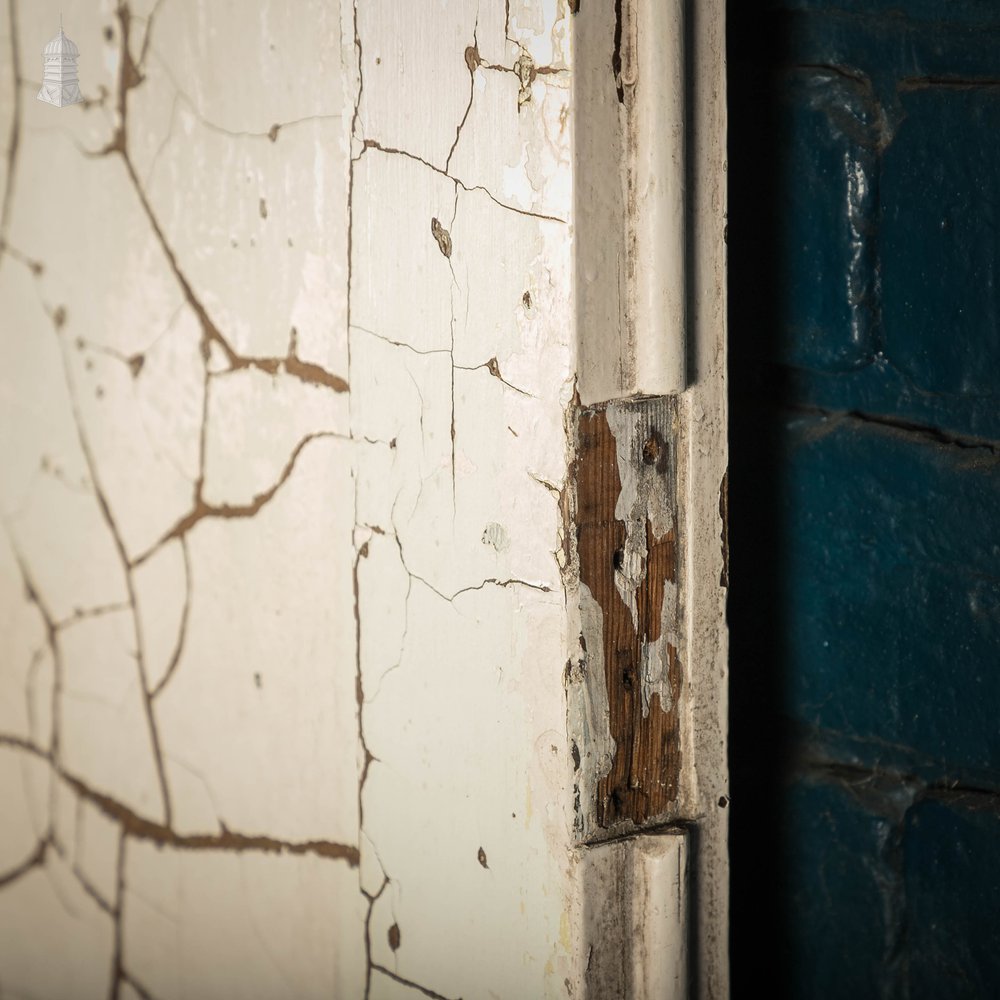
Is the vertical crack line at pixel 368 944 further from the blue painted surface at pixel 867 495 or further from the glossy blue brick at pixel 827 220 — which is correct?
the glossy blue brick at pixel 827 220

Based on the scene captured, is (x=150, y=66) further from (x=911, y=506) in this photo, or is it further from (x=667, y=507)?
(x=911, y=506)

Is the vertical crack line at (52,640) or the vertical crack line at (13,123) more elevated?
the vertical crack line at (13,123)

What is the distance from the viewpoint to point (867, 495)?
1.09 metres

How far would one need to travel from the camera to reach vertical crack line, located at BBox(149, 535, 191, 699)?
1266mm

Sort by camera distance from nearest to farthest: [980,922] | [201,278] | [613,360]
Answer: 1. [613,360]
2. [980,922]
3. [201,278]

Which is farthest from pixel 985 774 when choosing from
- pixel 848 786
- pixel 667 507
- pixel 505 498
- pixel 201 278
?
pixel 201 278

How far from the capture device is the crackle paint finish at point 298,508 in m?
0.93

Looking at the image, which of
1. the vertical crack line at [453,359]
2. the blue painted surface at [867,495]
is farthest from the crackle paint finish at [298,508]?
the blue painted surface at [867,495]

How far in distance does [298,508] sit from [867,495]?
584 millimetres

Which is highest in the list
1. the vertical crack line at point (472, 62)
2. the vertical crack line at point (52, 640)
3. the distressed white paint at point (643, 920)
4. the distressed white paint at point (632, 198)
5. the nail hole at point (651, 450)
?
the vertical crack line at point (472, 62)

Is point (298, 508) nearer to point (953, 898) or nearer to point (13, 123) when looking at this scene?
point (13, 123)

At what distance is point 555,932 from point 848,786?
0.35 metres

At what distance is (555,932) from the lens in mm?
922

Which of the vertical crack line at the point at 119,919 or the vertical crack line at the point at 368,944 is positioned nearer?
the vertical crack line at the point at 368,944
